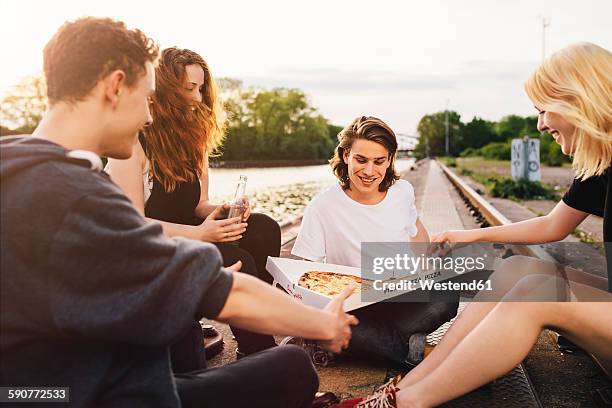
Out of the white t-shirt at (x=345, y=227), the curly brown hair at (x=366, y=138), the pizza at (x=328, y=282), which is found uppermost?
the curly brown hair at (x=366, y=138)

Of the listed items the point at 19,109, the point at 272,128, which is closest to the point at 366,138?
the point at 19,109

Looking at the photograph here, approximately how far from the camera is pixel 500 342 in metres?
2.36

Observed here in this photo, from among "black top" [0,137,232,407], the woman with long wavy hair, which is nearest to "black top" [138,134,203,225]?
the woman with long wavy hair

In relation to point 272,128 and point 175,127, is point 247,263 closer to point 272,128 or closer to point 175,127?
point 175,127

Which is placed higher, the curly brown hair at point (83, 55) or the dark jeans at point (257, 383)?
the curly brown hair at point (83, 55)

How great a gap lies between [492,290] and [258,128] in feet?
290

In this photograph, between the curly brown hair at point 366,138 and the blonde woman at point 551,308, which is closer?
the blonde woman at point 551,308

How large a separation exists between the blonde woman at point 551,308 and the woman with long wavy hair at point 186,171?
3.44 feet

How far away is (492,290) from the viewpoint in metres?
2.86

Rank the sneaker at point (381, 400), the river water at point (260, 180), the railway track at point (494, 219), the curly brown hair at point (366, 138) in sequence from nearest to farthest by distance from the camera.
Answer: the sneaker at point (381, 400) < the curly brown hair at point (366, 138) < the railway track at point (494, 219) < the river water at point (260, 180)

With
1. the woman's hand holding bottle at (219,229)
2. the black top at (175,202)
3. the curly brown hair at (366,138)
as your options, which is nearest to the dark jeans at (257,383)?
the woman's hand holding bottle at (219,229)

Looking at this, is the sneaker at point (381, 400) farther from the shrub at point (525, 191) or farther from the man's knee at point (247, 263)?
the shrub at point (525, 191)

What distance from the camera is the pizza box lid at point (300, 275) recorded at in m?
2.64

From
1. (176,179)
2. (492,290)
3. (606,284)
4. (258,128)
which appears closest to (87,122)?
(176,179)
